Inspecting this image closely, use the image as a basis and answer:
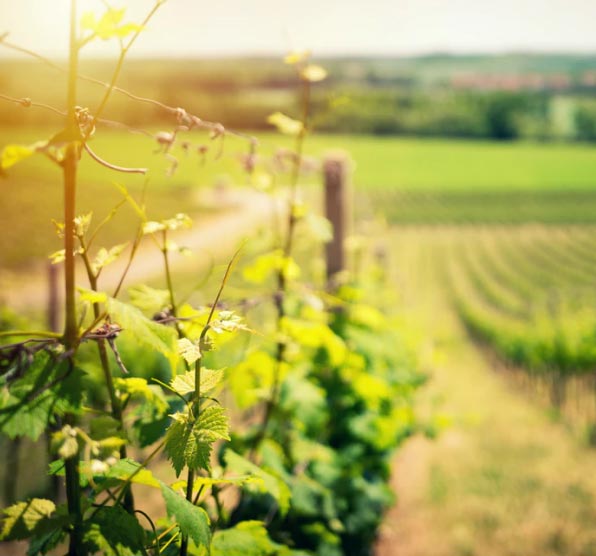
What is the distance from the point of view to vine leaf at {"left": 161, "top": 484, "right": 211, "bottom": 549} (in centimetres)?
90

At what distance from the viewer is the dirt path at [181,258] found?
47.9 ft

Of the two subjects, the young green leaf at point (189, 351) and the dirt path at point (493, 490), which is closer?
the young green leaf at point (189, 351)

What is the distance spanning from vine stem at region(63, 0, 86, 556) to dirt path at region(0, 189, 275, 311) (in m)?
0.60

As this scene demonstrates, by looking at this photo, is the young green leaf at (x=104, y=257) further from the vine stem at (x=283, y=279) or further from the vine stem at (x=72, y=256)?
the vine stem at (x=283, y=279)

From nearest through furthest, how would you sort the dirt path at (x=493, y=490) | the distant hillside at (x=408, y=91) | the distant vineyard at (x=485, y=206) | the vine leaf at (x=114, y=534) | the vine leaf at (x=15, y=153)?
the vine leaf at (x=15, y=153), the vine leaf at (x=114, y=534), the dirt path at (x=493, y=490), the distant vineyard at (x=485, y=206), the distant hillside at (x=408, y=91)

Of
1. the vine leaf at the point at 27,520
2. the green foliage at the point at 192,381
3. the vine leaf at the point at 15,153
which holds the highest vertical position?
the vine leaf at the point at 15,153

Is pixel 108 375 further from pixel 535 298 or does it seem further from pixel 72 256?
pixel 535 298

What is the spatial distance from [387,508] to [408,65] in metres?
90.8

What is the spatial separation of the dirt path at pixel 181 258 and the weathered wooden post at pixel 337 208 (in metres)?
0.33

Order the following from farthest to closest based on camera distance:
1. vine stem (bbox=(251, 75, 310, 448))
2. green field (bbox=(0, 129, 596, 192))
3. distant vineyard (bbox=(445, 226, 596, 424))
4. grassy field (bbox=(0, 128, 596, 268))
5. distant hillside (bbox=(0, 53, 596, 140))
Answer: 1. distant hillside (bbox=(0, 53, 596, 140))
2. green field (bbox=(0, 129, 596, 192))
3. grassy field (bbox=(0, 128, 596, 268))
4. distant vineyard (bbox=(445, 226, 596, 424))
5. vine stem (bbox=(251, 75, 310, 448))

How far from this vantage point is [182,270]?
68.6ft

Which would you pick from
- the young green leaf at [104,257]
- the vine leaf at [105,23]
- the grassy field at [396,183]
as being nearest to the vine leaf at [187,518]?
the young green leaf at [104,257]

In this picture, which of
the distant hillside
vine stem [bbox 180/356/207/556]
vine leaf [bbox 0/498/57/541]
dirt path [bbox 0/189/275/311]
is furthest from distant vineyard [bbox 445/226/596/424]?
the distant hillside

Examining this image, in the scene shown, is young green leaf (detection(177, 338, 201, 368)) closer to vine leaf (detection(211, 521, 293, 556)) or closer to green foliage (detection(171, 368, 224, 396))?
green foliage (detection(171, 368, 224, 396))
